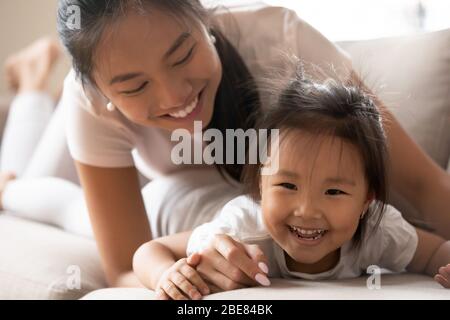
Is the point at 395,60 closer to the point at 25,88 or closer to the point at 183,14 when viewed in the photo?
the point at 183,14

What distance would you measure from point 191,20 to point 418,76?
0.89 feet

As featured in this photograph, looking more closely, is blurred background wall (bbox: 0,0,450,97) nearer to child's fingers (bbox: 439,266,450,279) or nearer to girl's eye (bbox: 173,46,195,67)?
girl's eye (bbox: 173,46,195,67)

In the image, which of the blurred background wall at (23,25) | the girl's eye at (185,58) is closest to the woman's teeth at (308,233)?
the girl's eye at (185,58)

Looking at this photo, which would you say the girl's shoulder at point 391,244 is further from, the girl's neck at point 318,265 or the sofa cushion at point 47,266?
the sofa cushion at point 47,266

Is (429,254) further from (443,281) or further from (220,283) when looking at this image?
(220,283)

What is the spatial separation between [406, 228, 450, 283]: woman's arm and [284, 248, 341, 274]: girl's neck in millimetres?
86

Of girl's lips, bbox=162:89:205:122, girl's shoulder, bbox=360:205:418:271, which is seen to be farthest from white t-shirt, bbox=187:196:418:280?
girl's lips, bbox=162:89:205:122

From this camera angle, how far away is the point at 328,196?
57cm

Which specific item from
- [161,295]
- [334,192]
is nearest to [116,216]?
[161,295]

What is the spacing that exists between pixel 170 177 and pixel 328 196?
1.18 ft

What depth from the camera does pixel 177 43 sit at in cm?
66
